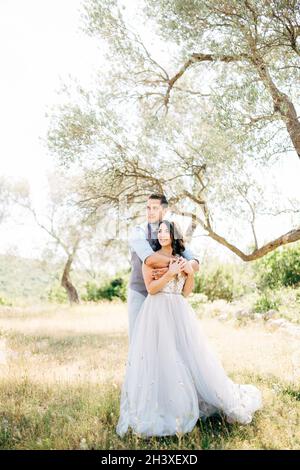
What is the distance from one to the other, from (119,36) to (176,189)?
3.84 meters

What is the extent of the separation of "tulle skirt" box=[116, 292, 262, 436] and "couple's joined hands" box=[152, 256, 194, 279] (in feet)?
0.98

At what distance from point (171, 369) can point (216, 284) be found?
1556 centimetres

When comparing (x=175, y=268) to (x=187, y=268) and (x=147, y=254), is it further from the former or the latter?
(x=147, y=254)

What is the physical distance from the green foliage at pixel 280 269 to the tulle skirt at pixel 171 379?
12.8m

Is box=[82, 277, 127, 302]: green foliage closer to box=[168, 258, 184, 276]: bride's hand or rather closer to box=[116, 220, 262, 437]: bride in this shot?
box=[116, 220, 262, 437]: bride

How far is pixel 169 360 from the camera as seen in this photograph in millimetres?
5496

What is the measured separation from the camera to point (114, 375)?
7.83 m

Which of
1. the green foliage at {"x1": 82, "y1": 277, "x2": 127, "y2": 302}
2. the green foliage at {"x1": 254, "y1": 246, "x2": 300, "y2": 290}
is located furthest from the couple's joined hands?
the green foliage at {"x1": 82, "y1": 277, "x2": 127, "y2": 302}

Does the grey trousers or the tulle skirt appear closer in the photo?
the tulle skirt

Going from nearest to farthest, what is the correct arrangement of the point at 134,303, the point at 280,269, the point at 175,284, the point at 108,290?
the point at 175,284
the point at 134,303
the point at 280,269
the point at 108,290

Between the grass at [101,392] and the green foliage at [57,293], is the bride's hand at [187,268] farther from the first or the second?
the green foliage at [57,293]

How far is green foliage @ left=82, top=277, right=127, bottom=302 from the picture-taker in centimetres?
2723

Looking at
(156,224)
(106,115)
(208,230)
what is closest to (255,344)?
(208,230)

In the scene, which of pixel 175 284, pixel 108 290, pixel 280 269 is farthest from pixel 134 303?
pixel 108 290
